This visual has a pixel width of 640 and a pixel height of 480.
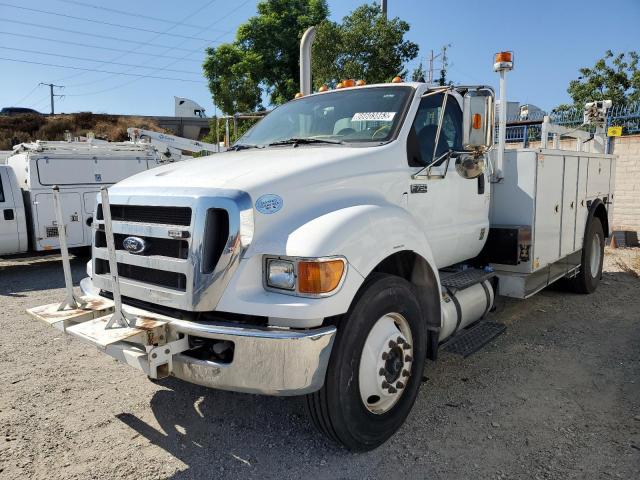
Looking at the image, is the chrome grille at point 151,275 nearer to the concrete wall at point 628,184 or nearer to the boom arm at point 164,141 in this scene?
the concrete wall at point 628,184

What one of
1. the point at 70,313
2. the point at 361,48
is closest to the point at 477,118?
the point at 70,313

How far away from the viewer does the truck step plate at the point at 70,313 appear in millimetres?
3086

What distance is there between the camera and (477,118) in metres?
3.60

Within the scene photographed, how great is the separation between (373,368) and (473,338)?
157 cm

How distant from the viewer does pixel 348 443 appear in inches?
117

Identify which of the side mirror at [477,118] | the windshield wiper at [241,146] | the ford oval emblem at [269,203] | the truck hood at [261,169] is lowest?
the ford oval emblem at [269,203]

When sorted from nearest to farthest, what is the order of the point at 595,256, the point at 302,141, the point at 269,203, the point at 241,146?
1. the point at 269,203
2. the point at 302,141
3. the point at 241,146
4. the point at 595,256

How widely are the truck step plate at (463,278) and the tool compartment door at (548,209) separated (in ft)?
2.16

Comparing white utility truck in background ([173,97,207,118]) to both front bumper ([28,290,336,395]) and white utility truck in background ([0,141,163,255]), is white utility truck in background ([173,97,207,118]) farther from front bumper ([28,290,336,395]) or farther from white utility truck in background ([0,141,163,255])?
front bumper ([28,290,336,395])

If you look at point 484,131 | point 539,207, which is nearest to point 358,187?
point 484,131

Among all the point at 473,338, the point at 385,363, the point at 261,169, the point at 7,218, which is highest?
the point at 261,169

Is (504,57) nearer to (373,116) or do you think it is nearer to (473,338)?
(373,116)

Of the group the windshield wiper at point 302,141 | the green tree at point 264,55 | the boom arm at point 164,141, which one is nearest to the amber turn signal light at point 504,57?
the windshield wiper at point 302,141

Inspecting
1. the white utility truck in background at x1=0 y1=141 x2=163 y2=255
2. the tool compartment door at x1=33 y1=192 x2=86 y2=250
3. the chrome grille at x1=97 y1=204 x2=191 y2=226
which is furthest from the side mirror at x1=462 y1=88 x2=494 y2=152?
the tool compartment door at x1=33 y1=192 x2=86 y2=250
